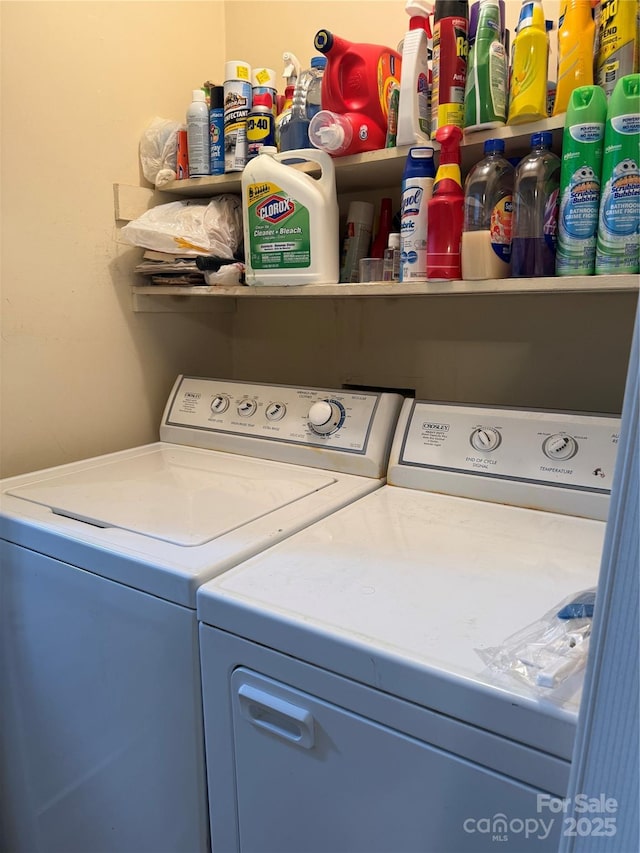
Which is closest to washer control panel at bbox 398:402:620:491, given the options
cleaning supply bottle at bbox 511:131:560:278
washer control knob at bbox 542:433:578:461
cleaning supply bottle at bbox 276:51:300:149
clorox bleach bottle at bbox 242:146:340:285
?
washer control knob at bbox 542:433:578:461

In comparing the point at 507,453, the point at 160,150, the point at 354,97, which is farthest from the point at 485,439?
the point at 160,150

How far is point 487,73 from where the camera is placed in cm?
104

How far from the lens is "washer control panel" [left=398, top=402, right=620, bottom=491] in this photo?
3.56ft

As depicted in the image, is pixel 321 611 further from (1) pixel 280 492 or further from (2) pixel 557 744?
(1) pixel 280 492

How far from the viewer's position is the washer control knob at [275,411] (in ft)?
4.76

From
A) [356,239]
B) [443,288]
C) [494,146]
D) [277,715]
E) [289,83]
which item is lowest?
[277,715]

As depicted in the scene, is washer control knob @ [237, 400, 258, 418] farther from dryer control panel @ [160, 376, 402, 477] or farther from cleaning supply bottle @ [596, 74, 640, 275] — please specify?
cleaning supply bottle @ [596, 74, 640, 275]

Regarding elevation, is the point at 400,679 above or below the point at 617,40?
below

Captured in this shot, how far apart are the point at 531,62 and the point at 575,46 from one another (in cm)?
7

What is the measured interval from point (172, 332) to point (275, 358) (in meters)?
0.31

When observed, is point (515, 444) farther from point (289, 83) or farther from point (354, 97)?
point (289, 83)

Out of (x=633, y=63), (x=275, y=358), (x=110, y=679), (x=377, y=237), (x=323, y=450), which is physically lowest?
(x=110, y=679)

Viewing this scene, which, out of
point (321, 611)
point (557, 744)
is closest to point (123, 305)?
point (321, 611)

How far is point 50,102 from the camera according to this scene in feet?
4.45
